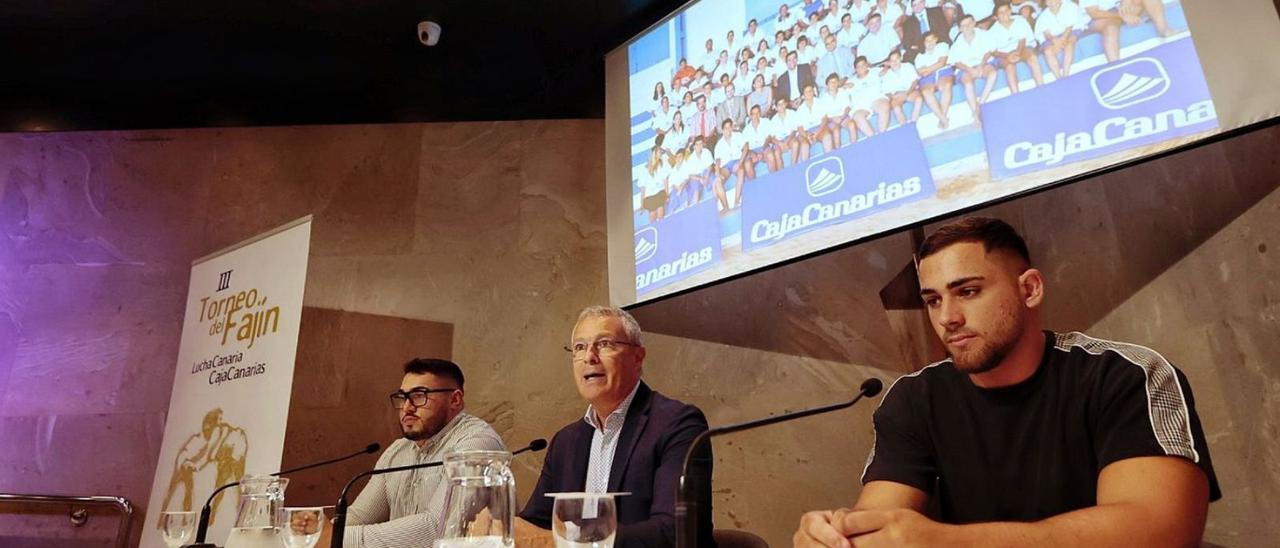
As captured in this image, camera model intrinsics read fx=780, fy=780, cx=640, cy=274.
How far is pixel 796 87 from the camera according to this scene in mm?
2627

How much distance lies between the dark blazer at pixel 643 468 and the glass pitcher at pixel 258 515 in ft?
2.42

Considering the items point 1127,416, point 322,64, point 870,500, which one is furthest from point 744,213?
point 322,64

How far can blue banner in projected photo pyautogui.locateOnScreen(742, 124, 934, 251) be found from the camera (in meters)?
2.22

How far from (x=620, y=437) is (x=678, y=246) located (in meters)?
0.85

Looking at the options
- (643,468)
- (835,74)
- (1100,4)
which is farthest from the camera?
(835,74)

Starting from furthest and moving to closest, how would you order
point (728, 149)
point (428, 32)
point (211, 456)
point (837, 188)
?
point (428, 32), point (211, 456), point (728, 149), point (837, 188)

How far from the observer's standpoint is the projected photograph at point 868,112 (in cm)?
187

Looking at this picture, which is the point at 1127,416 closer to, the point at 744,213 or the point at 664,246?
the point at 744,213

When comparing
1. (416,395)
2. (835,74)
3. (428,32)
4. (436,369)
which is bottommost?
(416,395)

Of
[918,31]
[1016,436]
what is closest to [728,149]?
[918,31]

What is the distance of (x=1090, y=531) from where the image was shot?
3.92 feet

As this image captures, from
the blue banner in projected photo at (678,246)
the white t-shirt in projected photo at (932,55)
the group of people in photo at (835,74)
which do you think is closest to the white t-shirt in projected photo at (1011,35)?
the group of people in photo at (835,74)

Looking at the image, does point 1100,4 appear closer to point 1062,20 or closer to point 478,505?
point 1062,20

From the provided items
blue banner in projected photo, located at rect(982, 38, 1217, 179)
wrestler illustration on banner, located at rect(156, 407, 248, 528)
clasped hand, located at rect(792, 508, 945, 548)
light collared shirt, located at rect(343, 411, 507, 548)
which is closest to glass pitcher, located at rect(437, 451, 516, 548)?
clasped hand, located at rect(792, 508, 945, 548)
